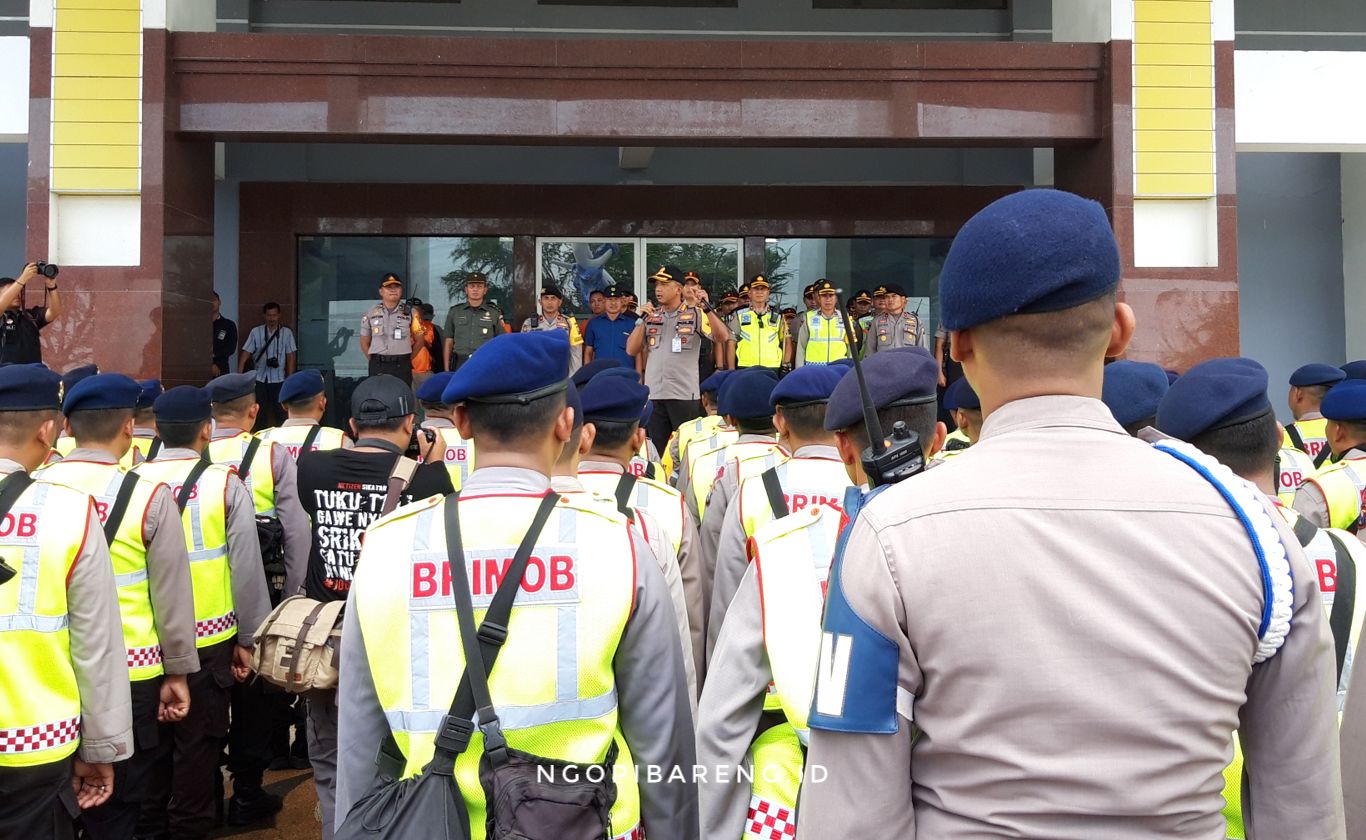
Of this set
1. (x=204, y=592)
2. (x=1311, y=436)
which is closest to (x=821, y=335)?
(x=1311, y=436)

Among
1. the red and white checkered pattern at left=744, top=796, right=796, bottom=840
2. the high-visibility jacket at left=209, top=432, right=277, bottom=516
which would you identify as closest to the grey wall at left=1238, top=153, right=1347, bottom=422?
the high-visibility jacket at left=209, top=432, right=277, bottom=516

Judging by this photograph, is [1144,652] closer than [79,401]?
Yes

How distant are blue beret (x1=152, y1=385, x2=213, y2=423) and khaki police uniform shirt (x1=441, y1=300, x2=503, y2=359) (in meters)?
8.52

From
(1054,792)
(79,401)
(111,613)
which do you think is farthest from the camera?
(79,401)

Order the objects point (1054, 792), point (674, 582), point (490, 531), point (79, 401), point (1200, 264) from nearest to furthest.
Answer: point (1054, 792), point (490, 531), point (674, 582), point (79, 401), point (1200, 264)

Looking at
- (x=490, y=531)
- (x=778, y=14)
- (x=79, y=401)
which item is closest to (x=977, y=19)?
(x=778, y=14)

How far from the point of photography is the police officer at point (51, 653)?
→ 10.3 feet

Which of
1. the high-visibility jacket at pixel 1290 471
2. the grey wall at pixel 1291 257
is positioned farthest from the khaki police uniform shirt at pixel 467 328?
the grey wall at pixel 1291 257

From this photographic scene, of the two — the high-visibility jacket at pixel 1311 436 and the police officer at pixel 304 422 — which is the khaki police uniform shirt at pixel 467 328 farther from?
the high-visibility jacket at pixel 1311 436

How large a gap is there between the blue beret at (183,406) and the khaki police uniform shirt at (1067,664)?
13.5 feet

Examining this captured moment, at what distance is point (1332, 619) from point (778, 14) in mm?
13580

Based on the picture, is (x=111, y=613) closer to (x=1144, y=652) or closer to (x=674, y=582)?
(x=674, y=582)

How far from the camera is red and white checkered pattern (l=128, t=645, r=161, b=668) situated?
4203mm

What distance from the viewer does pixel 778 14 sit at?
1464 cm
